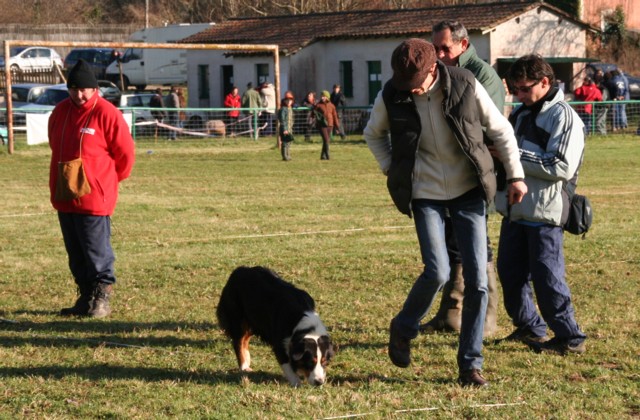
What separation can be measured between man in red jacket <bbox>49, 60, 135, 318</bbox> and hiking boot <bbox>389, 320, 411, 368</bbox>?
9.11ft

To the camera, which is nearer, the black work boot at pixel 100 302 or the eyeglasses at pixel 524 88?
the eyeglasses at pixel 524 88

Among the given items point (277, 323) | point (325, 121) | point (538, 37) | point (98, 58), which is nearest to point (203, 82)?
point (98, 58)

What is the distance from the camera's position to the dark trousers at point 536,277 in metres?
6.53

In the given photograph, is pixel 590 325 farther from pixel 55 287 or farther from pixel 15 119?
pixel 15 119

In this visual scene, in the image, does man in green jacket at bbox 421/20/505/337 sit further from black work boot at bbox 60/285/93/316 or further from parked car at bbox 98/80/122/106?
parked car at bbox 98/80/122/106

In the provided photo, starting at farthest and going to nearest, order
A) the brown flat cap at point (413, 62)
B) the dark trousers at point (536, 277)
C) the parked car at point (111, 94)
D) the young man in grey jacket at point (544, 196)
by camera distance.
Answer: the parked car at point (111, 94) < the dark trousers at point (536, 277) < the young man in grey jacket at point (544, 196) < the brown flat cap at point (413, 62)

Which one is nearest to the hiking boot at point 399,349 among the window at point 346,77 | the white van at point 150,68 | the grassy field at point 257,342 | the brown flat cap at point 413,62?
the grassy field at point 257,342

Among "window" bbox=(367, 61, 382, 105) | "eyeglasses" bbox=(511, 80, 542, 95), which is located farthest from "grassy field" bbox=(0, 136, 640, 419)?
"window" bbox=(367, 61, 382, 105)

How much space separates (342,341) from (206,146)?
→ 21.6 metres

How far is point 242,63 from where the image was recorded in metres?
40.3

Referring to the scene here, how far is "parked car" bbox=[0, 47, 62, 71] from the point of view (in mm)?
48875

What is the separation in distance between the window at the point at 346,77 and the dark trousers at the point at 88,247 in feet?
103

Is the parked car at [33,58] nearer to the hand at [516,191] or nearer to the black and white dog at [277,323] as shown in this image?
the black and white dog at [277,323]

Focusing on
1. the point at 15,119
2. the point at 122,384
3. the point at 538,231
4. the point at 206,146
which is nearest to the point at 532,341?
the point at 538,231
